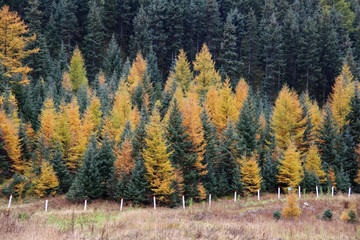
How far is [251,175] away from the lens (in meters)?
31.8

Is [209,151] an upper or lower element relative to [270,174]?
upper

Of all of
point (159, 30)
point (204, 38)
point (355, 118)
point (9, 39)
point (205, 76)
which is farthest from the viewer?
point (204, 38)

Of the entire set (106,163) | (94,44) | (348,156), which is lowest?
(106,163)

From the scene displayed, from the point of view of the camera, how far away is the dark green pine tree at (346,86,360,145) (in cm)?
4053

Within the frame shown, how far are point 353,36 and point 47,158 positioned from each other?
243 feet

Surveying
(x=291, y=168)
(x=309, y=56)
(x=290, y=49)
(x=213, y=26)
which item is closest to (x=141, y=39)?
(x=213, y=26)

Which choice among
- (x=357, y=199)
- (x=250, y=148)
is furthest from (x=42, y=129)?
(x=357, y=199)


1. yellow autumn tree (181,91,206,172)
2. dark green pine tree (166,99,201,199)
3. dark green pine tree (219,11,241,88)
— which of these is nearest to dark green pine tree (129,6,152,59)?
dark green pine tree (219,11,241,88)

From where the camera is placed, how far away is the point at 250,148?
118 feet

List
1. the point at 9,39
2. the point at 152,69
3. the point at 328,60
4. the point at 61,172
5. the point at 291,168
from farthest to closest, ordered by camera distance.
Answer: the point at 328,60, the point at 152,69, the point at 9,39, the point at 61,172, the point at 291,168

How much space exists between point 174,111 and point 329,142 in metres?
20.9

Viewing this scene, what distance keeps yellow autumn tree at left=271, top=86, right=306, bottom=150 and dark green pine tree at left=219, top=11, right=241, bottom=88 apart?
19983mm

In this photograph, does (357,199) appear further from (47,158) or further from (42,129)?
(42,129)

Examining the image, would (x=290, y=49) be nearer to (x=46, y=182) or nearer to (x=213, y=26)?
(x=213, y=26)
